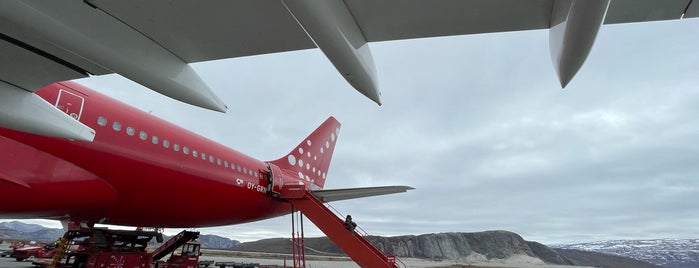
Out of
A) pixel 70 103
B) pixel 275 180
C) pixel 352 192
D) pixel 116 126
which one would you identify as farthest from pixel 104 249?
pixel 352 192

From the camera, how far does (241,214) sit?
41.5 ft

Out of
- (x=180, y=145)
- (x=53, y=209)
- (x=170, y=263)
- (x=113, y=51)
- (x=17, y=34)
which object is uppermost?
(x=180, y=145)

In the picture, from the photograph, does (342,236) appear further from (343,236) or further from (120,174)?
(120,174)

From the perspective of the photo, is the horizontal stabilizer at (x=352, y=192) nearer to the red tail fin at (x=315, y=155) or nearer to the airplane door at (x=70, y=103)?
the red tail fin at (x=315, y=155)

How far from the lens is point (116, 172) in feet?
25.1

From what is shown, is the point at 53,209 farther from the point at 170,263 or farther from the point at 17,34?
the point at 170,263

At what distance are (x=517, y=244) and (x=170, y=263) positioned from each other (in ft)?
277

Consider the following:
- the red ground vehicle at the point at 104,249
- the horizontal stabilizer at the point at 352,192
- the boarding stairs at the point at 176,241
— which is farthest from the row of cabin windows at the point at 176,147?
the red ground vehicle at the point at 104,249

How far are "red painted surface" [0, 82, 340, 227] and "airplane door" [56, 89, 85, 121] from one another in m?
0.02

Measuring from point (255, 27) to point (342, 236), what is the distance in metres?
9.90

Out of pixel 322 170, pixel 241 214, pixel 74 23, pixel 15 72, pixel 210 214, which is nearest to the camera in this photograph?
pixel 74 23

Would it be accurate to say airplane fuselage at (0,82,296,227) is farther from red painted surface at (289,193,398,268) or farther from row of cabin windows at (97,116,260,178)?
red painted surface at (289,193,398,268)

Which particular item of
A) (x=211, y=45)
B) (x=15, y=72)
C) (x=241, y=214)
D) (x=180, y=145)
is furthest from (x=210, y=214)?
(x=211, y=45)

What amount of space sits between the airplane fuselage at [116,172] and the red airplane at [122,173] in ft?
0.05
